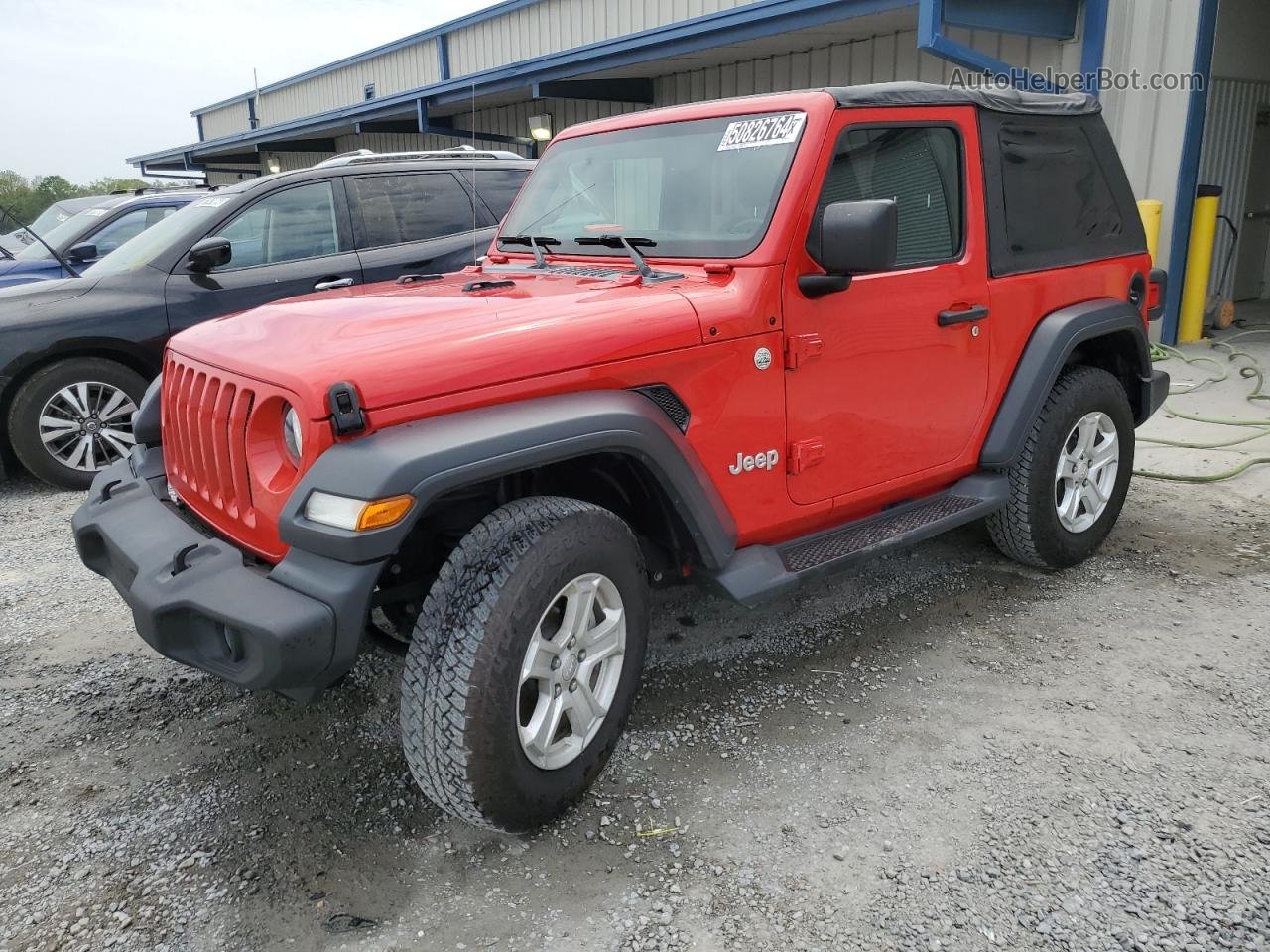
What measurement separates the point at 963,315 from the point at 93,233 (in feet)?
25.7

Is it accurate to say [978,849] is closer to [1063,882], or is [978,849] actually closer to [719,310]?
[1063,882]

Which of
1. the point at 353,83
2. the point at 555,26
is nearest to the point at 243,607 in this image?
the point at 555,26

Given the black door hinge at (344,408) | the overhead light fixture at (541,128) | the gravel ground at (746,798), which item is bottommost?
the gravel ground at (746,798)

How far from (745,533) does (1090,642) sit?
5.04 ft

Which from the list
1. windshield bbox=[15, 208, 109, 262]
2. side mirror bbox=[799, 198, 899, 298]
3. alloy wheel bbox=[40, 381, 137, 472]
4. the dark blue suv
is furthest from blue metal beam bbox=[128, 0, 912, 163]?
side mirror bbox=[799, 198, 899, 298]

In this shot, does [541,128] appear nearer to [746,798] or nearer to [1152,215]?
[1152,215]

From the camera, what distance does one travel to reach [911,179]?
3.36m

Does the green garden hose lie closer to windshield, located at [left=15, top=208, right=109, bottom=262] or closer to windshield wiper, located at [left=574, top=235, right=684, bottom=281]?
windshield wiper, located at [left=574, top=235, right=684, bottom=281]

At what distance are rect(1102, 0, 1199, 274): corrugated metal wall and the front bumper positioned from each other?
795 centimetres

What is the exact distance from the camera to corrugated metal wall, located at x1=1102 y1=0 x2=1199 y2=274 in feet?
24.9

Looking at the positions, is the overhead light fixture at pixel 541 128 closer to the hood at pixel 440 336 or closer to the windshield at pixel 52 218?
the windshield at pixel 52 218

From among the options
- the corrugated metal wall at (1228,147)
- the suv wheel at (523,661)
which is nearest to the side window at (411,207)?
the suv wheel at (523,661)

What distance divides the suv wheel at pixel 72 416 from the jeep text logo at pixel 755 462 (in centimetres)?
428

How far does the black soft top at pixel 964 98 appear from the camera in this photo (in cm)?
318
